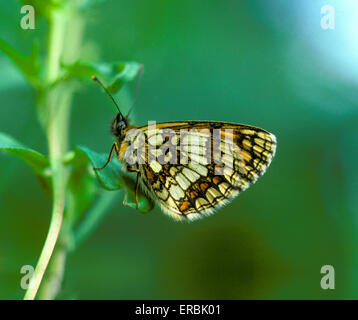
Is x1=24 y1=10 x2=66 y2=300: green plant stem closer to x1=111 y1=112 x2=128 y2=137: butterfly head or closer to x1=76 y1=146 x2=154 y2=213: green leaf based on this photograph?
x1=76 y1=146 x2=154 y2=213: green leaf

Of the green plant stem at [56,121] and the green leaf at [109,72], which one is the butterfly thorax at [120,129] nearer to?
the green plant stem at [56,121]

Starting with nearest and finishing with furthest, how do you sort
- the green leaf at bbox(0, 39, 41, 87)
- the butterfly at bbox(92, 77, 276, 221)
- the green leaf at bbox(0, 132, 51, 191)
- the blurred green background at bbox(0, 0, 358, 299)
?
the green leaf at bbox(0, 132, 51, 191) → the green leaf at bbox(0, 39, 41, 87) → the butterfly at bbox(92, 77, 276, 221) → the blurred green background at bbox(0, 0, 358, 299)

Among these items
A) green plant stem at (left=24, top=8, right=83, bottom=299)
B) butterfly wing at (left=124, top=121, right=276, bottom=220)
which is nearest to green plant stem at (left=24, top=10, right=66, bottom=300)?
green plant stem at (left=24, top=8, right=83, bottom=299)

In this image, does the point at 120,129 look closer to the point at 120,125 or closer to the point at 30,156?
the point at 120,125

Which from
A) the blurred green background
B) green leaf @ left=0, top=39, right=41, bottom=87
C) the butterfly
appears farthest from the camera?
the blurred green background

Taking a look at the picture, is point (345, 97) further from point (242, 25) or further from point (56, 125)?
point (56, 125)

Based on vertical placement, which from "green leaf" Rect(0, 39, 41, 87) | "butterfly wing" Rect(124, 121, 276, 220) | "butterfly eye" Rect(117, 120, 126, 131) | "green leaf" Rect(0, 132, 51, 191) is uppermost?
"butterfly eye" Rect(117, 120, 126, 131)

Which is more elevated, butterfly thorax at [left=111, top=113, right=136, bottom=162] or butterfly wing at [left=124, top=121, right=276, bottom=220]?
butterfly thorax at [left=111, top=113, right=136, bottom=162]
